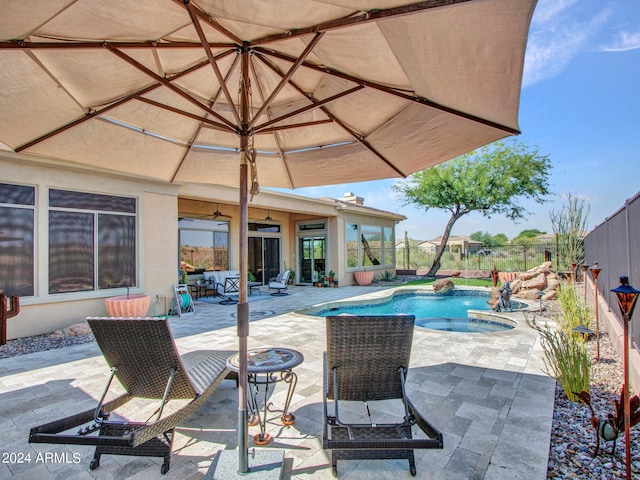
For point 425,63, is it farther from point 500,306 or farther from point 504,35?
point 500,306

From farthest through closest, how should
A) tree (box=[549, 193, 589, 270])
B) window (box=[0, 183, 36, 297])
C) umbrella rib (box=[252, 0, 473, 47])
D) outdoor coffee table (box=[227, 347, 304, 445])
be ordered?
1. tree (box=[549, 193, 589, 270])
2. window (box=[0, 183, 36, 297])
3. outdoor coffee table (box=[227, 347, 304, 445])
4. umbrella rib (box=[252, 0, 473, 47])

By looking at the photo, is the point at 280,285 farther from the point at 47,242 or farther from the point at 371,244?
the point at 47,242

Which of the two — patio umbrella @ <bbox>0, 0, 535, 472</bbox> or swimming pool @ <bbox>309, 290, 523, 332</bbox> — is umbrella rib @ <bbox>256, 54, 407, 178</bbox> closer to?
patio umbrella @ <bbox>0, 0, 535, 472</bbox>

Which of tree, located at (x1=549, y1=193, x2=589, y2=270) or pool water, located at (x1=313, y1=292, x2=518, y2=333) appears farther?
tree, located at (x1=549, y1=193, x2=589, y2=270)

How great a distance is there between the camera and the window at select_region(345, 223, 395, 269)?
1528 centimetres

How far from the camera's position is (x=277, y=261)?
15.0 metres

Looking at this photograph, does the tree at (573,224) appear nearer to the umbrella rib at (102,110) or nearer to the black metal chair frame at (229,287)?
the black metal chair frame at (229,287)

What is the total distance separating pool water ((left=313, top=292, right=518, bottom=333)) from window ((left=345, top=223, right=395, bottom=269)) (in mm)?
3628

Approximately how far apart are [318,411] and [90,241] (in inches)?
258

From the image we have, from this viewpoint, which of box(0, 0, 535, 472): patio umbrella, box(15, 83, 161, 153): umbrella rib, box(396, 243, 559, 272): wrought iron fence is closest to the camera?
box(0, 0, 535, 472): patio umbrella

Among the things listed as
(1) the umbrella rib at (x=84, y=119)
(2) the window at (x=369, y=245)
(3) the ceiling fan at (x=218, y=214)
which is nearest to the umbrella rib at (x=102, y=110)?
(1) the umbrella rib at (x=84, y=119)

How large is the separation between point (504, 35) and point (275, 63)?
1.91 metres

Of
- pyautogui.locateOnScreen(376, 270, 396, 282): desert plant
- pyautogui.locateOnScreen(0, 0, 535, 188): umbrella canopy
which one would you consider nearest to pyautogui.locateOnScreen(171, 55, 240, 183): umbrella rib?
pyautogui.locateOnScreen(0, 0, 535, 188): umbrella canopy

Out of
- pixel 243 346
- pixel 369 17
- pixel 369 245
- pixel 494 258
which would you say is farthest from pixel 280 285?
pixel 494 258
